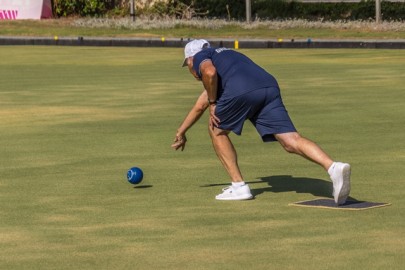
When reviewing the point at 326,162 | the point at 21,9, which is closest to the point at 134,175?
the point at 326,162

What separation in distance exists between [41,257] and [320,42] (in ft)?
69.9

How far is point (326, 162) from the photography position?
29.7 feet

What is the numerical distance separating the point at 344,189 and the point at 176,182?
195cm

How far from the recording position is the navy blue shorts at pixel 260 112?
935cm

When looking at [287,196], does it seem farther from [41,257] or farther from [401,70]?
[401,70]

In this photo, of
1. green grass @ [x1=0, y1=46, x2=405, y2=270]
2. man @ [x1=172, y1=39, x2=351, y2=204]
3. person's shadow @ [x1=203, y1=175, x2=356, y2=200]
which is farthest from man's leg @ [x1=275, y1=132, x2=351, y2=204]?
person's shadow @ [x1=203, y1=175, x2=356, y2=200]

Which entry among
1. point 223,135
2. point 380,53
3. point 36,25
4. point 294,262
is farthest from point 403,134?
point 36,25

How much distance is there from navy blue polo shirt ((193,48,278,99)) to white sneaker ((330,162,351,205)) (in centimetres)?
86

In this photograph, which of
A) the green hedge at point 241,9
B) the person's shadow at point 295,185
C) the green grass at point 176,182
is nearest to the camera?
the green grass at point 176,182

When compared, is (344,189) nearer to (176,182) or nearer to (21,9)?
(176,182)

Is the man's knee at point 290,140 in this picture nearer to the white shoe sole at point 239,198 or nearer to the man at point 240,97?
the man at point 240,97

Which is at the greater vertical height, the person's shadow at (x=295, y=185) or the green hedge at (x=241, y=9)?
the person's shadow at (x=295, y=185)

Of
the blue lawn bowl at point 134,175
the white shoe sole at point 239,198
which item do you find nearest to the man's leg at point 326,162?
the white shoe sole at point 239,198

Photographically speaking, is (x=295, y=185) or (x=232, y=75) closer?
(x=232, y=75)
